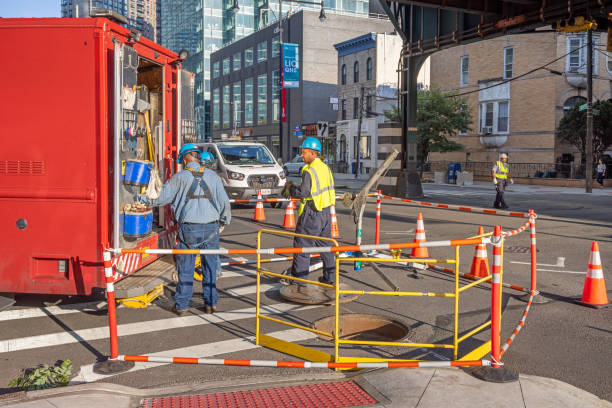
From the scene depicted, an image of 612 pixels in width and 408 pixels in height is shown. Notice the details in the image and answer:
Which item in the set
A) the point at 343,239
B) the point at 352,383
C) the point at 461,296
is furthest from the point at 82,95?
the point at 343,239

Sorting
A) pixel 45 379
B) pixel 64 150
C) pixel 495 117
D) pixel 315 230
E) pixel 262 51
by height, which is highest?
pixel 262 51

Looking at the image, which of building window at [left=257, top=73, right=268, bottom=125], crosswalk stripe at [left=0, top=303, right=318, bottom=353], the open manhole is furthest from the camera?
building window at [left=257, top=73, right=268, bottom=125]

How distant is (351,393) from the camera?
4379mm

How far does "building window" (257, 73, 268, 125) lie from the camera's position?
→ 74.0 meters

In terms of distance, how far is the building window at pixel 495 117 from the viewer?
1704 inches

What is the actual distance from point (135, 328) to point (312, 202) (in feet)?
9.01

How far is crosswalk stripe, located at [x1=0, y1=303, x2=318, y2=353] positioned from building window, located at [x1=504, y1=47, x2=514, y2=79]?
40515mm

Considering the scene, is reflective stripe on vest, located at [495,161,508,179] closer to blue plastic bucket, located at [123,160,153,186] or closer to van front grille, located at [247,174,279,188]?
van front grille, located at [247,174,279,188]

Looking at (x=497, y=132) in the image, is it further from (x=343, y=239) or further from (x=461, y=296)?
(x=461, y=296)

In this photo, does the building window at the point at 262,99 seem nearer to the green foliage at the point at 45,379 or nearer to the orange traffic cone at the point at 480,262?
the orange traffic cone at the point at 480,262

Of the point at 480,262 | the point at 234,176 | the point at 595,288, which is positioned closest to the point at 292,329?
the point at 480,262

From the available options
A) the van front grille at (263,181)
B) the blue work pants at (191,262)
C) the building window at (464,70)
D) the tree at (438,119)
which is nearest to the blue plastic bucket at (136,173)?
the blue work pants at (191,262)

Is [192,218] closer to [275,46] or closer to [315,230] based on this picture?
[315,230]

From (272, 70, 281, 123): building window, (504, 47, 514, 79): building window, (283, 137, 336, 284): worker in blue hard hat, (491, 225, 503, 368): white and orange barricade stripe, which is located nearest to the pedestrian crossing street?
(283, 137, 336, 284): worker in blue hard hat
